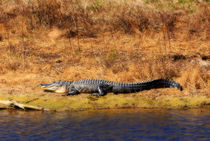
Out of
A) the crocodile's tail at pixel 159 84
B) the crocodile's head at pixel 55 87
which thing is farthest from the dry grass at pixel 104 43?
the crocodile's head at pixel 55 87

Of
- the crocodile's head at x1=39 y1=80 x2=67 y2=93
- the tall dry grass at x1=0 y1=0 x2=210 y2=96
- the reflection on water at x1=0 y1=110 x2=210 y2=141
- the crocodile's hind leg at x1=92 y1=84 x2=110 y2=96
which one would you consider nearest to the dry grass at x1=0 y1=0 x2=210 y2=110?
the tall dry grass at x1=0 y1=0 x2=210 y2=96

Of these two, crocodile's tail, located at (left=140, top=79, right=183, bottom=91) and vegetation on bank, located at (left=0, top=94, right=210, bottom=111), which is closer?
vegetation on bank, located at (left=0, top=94, right=210, bottom=111)

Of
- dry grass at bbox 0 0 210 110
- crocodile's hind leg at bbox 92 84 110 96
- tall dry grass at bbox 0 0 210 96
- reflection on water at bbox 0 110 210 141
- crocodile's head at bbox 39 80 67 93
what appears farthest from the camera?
tall dry grass at bbox 0 0 210 96

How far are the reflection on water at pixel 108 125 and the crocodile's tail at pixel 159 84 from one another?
48.9 inches

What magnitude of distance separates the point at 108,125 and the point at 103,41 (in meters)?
7.44

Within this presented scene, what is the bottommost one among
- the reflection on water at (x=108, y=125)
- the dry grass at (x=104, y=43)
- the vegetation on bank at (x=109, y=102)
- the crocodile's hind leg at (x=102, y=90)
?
the reflection on water at (x=108, y=125)

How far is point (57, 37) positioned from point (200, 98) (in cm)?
714

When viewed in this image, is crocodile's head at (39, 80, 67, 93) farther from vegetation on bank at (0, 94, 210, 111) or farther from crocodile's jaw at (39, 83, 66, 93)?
vegetation on bank at (0, 94, 210, 111)

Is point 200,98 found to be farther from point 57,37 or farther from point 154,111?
point 57,37

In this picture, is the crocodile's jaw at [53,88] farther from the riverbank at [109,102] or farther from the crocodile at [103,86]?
the riverbank at [109,102]

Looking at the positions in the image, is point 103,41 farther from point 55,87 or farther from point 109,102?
point 109,102

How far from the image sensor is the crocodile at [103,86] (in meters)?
9.42

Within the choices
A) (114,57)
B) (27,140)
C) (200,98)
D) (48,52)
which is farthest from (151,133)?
(48,52)

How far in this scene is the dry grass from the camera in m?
10.5
